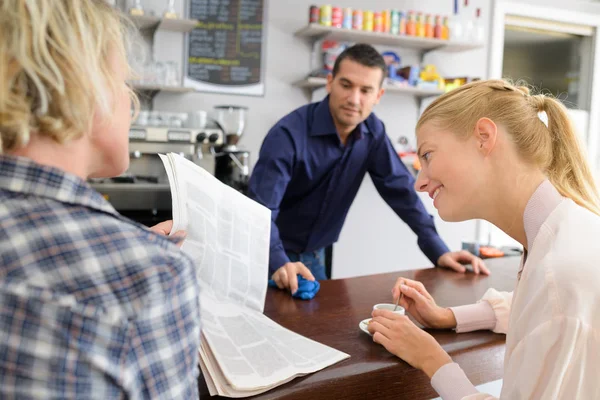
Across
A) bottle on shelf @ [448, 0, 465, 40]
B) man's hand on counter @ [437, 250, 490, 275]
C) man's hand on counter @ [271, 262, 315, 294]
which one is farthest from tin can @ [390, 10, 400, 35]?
man's hand on counter @ [271, 262, 315, 294]

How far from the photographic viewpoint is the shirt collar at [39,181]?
54cm

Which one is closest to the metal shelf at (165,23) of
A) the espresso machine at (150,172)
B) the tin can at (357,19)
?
the espresso machine at (150,172)

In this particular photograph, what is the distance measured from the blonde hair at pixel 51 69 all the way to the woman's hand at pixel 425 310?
2.73 feet

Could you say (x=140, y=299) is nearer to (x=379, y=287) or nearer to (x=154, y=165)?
(x=379, y=287)

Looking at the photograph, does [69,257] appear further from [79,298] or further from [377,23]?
[377,23]

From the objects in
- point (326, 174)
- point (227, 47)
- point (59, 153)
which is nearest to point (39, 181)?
point (59, 153)

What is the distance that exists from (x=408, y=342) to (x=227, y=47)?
2963 mm

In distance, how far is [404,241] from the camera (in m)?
4.24

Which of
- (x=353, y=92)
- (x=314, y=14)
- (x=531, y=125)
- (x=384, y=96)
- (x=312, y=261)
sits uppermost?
(x=314, y=14)

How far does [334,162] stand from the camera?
2.40 meters

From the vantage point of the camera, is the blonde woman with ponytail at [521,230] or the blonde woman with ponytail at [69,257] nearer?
the blonde woman with ponytail at [69,257]

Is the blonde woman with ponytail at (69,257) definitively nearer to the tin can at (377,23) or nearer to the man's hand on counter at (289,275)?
the man's hand on counter at (289,275)

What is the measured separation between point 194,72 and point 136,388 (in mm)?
3258

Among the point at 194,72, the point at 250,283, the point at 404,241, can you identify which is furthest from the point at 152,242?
the point at 404,241
